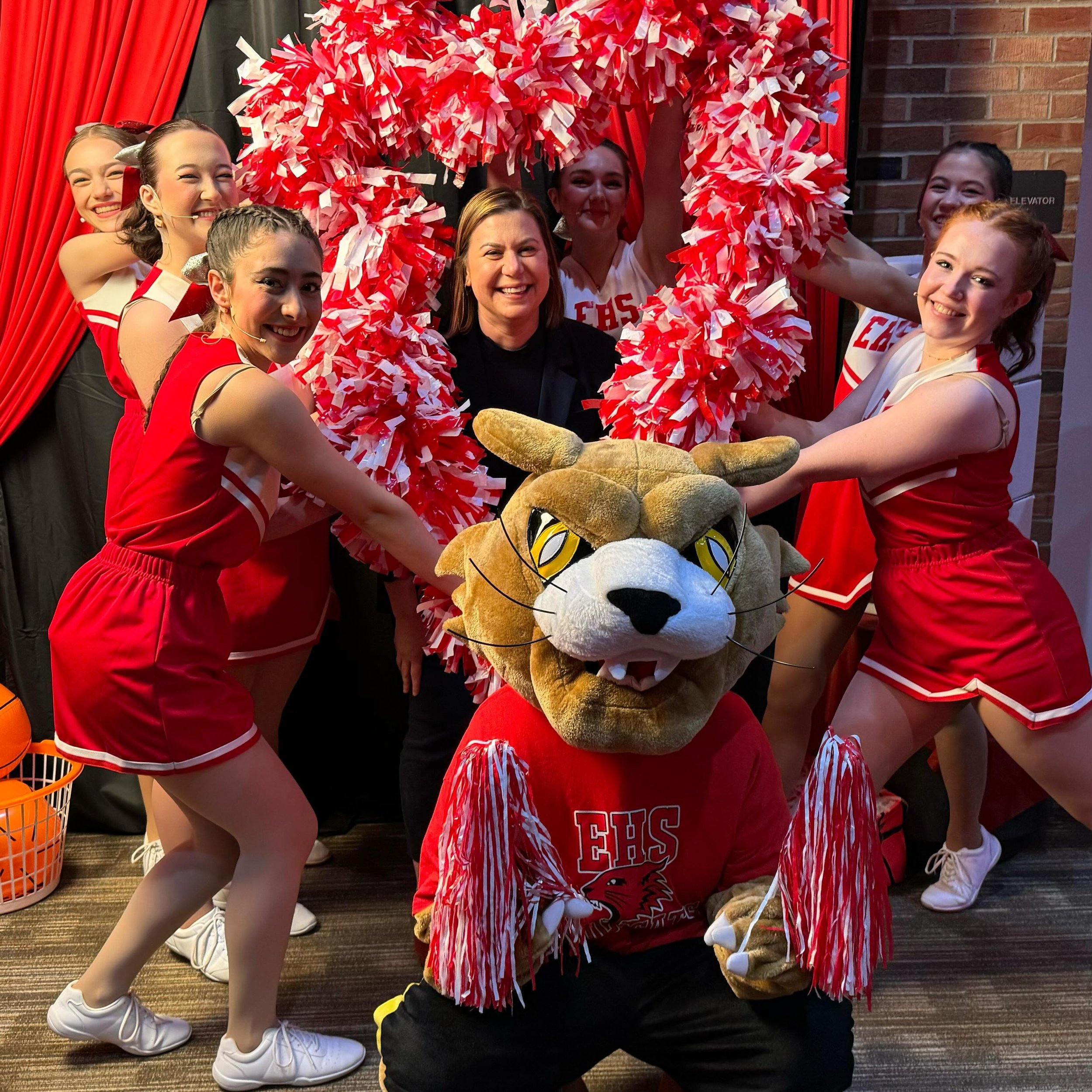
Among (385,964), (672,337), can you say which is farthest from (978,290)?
(385,964)

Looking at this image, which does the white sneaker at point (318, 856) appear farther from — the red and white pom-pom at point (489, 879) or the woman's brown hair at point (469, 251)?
the red and white pom-pom at point (489, 879)

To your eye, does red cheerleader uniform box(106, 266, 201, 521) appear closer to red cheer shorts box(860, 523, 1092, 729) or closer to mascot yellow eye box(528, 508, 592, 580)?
mascot yellow eye box(528, 508, 592, 580)

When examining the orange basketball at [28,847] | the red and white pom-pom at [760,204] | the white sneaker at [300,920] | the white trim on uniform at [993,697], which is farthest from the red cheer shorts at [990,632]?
the orange basketball at [28,847]

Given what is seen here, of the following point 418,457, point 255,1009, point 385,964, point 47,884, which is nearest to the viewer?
point 255,1009

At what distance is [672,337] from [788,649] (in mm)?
845

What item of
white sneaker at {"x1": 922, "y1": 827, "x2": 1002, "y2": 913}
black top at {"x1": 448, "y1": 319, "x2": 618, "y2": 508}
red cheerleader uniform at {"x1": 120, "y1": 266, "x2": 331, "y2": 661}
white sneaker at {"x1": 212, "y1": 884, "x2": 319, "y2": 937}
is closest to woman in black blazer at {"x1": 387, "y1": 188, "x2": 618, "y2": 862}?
black top at {"x1": 448, "y1": 319, "x2": 618, "y2": 508}

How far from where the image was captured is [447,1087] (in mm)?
1451

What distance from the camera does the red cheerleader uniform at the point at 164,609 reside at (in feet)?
6.11

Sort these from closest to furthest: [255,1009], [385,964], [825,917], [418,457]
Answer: [825,917] < [255,1009] < [418,457] < [385,964]

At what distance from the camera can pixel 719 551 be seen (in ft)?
4.50

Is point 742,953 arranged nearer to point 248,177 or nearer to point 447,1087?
point 447,1087

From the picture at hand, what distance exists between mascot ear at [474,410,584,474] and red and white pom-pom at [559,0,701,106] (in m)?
0.98

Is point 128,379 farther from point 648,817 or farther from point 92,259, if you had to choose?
point 648,817

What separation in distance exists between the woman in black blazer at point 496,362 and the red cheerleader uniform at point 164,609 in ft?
1.60
